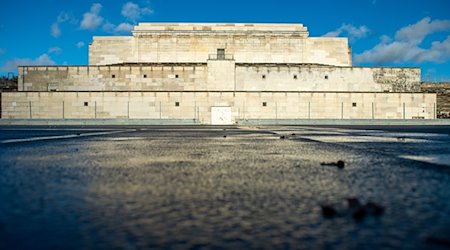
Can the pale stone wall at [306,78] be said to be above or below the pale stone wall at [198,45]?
below

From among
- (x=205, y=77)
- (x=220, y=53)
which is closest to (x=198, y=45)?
(x=220, y=53)

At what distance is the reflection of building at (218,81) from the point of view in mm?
41625

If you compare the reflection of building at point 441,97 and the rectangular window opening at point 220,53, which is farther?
the reflection of building at point 441,97

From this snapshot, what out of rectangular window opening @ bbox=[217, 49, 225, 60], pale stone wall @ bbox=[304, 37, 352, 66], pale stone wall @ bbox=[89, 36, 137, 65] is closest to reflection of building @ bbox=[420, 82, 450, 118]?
pale stone wall @ bbox=[304, 37, 352, 66]

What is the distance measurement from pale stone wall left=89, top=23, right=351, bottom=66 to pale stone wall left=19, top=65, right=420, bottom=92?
14.0 ft

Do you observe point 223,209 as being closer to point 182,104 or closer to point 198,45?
point 182,104

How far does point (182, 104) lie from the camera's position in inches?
1641

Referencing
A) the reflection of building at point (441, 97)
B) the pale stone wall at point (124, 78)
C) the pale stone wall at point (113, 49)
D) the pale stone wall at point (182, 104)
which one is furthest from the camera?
the pale stone wall at point (113, 49)

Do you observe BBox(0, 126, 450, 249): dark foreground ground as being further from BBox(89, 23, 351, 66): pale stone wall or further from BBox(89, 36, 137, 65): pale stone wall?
BBox(89, 36, 137, 65): pale stone wall

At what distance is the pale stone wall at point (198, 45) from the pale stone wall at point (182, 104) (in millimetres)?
8635

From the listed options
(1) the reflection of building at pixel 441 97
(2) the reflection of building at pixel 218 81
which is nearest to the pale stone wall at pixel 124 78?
(2) the reflection of building at pixel 218 81

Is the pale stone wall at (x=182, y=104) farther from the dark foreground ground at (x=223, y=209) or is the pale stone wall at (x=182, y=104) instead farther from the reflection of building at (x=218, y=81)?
the dark foreground ground at (x=223, y=209)

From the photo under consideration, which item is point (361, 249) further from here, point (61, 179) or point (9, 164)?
point (9, 164)

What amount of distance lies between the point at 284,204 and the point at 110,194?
3.25 feet
